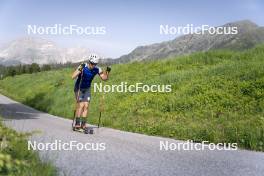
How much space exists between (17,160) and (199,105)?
15.0 metres

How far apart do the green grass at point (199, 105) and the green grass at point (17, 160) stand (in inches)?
248

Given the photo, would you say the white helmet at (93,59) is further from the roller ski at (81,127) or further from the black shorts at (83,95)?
the roller ski at (81,127)

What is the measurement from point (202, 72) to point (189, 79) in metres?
1.08

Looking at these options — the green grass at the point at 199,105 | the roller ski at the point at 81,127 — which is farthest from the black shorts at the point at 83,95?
the green grass at the point at 199,105

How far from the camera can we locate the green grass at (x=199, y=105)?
12602mm

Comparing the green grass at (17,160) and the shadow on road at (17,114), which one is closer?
the green grass at (17,160)

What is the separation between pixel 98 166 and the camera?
23.4 feet

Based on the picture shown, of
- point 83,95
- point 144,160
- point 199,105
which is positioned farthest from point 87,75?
point 144,160

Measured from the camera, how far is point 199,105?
17.5 metres

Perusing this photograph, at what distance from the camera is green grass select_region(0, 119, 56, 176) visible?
9.48ft

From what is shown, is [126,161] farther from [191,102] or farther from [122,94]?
[122,94]

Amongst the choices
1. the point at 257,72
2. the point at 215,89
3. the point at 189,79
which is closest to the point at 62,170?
the point at 215,89

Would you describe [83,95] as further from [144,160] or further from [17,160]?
[17,160]

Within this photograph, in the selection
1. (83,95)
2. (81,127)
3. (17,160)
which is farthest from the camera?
(83,95)
